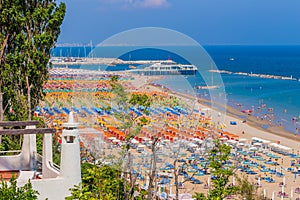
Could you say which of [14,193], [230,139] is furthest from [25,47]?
[230,139]

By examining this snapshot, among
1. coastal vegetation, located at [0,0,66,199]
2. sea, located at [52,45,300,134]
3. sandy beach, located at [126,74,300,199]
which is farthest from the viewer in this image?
sandy beach, located at [126,74,300,199]

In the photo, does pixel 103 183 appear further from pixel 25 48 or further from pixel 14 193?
pixel 25 48

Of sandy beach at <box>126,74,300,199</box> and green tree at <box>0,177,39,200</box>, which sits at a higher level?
green tree at <box>0,177,39,200</box>

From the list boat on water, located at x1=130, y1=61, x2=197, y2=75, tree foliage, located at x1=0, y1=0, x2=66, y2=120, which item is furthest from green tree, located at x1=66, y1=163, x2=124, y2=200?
tree foliage, located at x1=0, y1=0, x2=66, y2=120

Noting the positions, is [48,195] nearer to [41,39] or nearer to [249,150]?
[41,39]

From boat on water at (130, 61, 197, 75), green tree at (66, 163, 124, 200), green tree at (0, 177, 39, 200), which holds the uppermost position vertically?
boat on water at (130, 61, 197, 75)

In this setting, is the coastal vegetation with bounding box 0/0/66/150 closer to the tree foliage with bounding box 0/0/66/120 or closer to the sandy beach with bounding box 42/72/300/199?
the tree foliage with bounding box 0/0/66/120

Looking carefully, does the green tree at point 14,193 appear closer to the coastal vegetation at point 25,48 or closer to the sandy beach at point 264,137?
the sandy beach at point 264,137

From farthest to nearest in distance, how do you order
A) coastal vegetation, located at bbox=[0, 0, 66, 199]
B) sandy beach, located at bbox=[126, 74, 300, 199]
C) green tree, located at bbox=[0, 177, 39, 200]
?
sandy beach, located at bbox=[126, 74, 300, 199] < coastal vegetation, located at bbox=[0, 0, 66, 199] < green tree, located at bbox=[0, 177, 39, 200]

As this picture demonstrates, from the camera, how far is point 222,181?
9.80 meters

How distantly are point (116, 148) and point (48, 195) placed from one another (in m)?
1.49

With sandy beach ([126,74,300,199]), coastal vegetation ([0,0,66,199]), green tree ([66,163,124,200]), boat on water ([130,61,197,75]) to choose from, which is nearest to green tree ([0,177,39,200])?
green tree ([66,163,124,200])

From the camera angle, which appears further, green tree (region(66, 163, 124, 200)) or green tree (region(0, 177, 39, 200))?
green tree (region(66, 163, 124, 200))

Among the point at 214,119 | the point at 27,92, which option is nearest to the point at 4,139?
the point at 27,92
